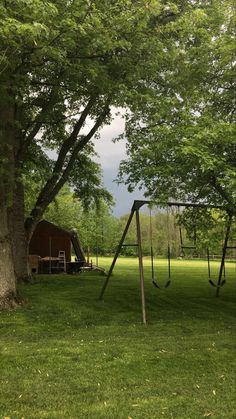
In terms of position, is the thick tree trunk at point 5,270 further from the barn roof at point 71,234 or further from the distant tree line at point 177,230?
the barn roof at point 71,234

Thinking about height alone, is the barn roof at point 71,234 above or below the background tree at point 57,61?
below

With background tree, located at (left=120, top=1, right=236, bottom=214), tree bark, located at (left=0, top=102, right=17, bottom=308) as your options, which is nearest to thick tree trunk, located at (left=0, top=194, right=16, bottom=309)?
tree bark, located at (left=0, top=102, right=17, bottom=308)

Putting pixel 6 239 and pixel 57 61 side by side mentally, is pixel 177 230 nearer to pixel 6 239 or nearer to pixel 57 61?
pixel 6 239

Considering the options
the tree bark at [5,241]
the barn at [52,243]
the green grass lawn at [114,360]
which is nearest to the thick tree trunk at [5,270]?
the tree bark at [5,241]

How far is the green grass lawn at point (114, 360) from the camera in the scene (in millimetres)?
6008

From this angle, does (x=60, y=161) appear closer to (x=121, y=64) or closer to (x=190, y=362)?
(x=121, y=64)

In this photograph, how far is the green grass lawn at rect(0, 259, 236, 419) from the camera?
6.01 metres

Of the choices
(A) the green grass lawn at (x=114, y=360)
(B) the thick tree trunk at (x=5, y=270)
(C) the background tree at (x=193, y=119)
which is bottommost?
(A) the green grass lawn at (x=114, y=360)

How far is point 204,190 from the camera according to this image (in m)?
12.5

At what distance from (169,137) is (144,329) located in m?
4.62

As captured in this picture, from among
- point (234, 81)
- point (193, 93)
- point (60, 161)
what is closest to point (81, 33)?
point (193, 93)

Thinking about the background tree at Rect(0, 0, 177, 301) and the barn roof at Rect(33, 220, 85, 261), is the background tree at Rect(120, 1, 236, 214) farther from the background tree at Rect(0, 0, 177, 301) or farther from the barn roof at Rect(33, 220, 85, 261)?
the barn roof at Rect(33, 220, 85, 261)

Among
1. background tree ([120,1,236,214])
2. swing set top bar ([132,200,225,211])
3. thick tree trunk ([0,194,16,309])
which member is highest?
background tree ([120,1,236,214])

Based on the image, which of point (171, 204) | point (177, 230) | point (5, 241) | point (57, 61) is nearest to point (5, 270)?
point (5, 241)
